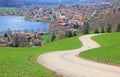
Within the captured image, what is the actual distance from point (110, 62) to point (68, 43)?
2116cm

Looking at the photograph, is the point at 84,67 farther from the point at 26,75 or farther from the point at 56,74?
the point at 26,75

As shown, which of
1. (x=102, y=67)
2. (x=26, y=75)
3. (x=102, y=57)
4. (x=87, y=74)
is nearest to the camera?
(x=26, y=75)

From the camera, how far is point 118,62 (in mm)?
21562

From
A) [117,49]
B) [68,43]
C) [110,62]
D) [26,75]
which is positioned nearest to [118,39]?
[68,43]

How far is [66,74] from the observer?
720 inches

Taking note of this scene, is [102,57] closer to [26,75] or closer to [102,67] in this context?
[102,67]

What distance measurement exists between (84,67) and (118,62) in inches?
92.3

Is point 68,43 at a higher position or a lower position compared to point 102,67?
lower

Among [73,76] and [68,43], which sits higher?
[73,76]

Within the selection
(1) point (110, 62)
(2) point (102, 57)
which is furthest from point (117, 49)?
(1) point (110, 62)

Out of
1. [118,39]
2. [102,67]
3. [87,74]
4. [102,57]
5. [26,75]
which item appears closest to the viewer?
[26,75]

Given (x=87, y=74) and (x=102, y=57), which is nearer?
(x=87, y=74)

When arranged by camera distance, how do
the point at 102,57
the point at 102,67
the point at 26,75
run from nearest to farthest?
1. the point at 26,75
2. the point at 102,67
3. the point at 102,57

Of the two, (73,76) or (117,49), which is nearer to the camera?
(73,76)
